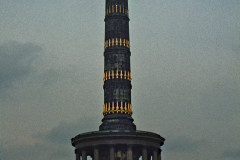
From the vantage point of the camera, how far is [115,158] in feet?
314

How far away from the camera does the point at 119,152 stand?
316ft

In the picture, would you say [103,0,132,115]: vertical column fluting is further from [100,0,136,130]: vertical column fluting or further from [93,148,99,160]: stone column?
[93,148,99,160]: stone column

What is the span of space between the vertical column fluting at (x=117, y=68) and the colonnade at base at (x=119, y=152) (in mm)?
5097

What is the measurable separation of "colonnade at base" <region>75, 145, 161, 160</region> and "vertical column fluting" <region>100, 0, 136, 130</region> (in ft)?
16.7

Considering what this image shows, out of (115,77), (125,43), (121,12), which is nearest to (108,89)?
(115,77)

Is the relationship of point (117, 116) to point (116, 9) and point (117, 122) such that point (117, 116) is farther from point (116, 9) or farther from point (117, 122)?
point (116, 9)

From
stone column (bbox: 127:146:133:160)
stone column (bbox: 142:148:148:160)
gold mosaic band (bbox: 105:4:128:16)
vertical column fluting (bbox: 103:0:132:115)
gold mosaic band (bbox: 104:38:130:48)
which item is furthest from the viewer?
gold mosaic band (bbox: 105:4:128:16)

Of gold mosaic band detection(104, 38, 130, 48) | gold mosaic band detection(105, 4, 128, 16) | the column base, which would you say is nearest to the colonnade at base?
the column base

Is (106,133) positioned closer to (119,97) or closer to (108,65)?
(119,97)

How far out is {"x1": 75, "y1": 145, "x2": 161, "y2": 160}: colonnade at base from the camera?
→ 305ft

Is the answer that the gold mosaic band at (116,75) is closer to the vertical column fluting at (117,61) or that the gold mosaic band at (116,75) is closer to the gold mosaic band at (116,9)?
the vertical column fluting at (117,61)

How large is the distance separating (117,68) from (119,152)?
19.5 m

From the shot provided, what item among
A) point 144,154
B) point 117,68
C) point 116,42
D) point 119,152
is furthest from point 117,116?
point 116,42

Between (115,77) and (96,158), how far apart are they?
64.6ft
